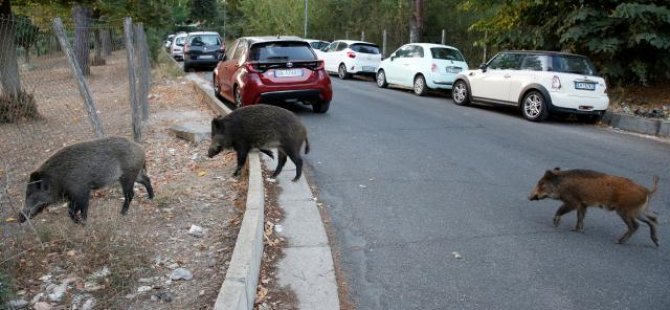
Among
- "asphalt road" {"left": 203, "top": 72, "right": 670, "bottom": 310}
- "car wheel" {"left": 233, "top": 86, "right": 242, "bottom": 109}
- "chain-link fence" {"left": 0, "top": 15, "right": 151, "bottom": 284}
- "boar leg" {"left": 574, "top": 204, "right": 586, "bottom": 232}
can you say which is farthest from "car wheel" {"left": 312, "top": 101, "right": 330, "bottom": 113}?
"boar leg" {"left": 574, "top": 204, "right": 586, "bottom": 232}

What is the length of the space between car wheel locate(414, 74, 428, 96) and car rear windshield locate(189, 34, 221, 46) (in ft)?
40.0

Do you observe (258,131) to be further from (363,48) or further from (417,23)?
(417,23)

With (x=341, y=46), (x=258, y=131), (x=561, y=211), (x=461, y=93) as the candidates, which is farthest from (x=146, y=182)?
(x=341, y=46)

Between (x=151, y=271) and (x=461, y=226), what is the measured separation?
307 cm

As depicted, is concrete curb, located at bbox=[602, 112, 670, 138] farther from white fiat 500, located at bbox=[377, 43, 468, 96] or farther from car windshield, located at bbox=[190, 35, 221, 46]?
car windshield, located at bbox=[190, 35, 221, 46]

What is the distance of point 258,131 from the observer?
22.0 ft

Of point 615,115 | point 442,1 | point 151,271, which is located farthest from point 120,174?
point 442,1

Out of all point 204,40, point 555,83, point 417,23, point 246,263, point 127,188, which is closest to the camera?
point 246,263

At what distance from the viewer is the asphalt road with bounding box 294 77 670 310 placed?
426 cm

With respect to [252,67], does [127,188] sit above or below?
below

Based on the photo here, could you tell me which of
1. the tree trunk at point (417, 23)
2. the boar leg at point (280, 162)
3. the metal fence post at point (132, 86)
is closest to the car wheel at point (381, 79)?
the tree trunk at point (417, 23)

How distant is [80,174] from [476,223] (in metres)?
3.87

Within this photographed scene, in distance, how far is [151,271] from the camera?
4.16m

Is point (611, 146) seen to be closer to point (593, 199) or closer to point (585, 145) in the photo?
point (585, 145)
